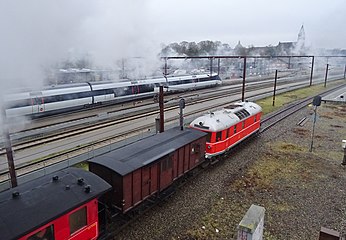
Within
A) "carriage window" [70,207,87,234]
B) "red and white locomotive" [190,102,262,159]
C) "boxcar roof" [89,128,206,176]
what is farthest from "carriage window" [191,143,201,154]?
"carriage window" [70,207,87,234]

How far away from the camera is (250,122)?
18.8 m

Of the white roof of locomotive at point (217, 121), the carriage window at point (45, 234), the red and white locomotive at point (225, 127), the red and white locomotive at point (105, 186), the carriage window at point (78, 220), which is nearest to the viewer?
the carriage window at point (45, 234)

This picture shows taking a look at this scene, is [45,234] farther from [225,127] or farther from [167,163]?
[225,127]

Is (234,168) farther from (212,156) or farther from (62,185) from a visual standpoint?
(62,185)

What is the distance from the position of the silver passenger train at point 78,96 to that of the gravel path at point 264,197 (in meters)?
11.7

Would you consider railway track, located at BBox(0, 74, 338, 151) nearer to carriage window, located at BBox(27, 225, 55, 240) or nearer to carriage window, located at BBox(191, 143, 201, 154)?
carriage window, located at BBox(191, 143, 201, 154)

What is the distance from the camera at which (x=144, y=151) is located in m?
10.8

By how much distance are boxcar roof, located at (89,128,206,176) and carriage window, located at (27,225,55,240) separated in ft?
8.98

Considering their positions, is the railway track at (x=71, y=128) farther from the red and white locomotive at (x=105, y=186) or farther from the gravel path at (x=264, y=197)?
the gravel path at (x=264, y=197)

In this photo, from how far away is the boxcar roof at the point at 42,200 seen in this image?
605 cm

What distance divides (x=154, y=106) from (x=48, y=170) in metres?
18.4

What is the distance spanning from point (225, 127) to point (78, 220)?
31.9ft

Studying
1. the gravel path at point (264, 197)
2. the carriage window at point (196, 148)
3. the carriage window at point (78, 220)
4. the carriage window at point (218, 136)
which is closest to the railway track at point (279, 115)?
the gravel path at point (264, 197)

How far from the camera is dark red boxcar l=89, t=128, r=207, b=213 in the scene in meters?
9.16
